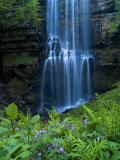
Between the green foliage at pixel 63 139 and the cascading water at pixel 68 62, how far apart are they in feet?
52.8

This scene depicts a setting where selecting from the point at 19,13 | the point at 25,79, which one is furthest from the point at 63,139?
the point at 25,79

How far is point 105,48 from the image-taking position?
20.2 m

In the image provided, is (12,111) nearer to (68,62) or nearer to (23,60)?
(23,60)

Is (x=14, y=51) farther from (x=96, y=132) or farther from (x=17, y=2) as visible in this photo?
(x=96, y=132)

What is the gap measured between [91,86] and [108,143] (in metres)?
17.6

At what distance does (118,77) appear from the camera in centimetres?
1970

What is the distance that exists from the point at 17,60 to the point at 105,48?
5009 millimetres

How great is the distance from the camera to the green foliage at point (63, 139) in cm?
255

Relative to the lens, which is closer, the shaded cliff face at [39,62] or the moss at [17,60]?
the shaded cliff face at [39,62]

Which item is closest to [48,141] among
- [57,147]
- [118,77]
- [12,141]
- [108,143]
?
[57,147]

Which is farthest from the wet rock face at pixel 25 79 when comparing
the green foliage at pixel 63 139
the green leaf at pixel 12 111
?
the green leaf at pixel 12 111

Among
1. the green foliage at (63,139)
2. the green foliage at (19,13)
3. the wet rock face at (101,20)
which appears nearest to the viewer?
the green foliage at (63,139)

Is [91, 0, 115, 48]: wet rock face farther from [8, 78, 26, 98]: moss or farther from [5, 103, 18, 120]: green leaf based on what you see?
[5, 103, 18, 120]: green leaf

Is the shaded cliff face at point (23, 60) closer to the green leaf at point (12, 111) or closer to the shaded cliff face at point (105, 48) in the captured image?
the shaded cliff face at point (105, 48)
